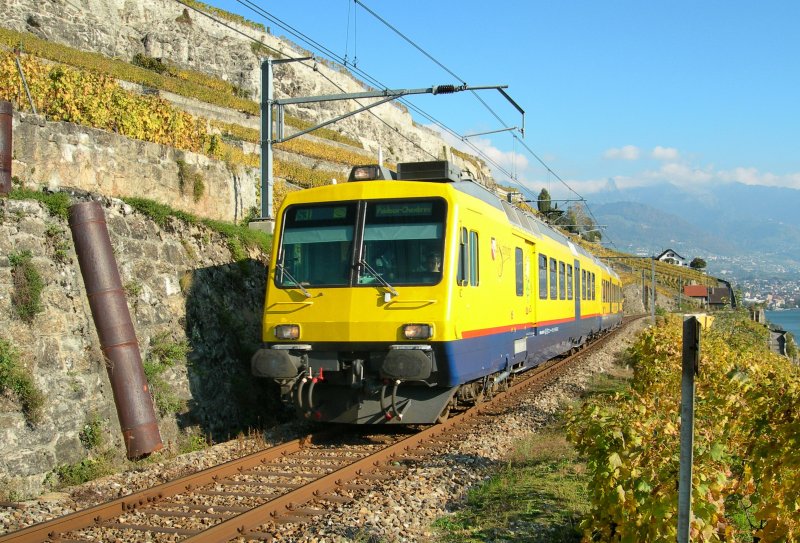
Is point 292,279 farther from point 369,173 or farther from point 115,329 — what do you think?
point 115,329

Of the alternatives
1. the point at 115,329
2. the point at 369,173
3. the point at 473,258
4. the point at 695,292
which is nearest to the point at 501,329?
the point at 473,258

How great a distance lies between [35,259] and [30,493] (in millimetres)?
2836

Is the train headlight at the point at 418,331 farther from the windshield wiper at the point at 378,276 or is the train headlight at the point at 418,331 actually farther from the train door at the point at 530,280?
the train door at the point at 530,280

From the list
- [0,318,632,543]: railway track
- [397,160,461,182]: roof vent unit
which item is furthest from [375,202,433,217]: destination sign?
[0,318,632,543]: railway track

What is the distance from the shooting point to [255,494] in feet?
24.8

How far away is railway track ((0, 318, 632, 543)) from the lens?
6.41 m

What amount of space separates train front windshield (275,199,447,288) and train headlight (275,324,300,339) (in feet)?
1.89

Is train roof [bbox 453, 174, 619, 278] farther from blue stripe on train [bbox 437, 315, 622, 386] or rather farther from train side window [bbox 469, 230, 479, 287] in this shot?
blue stripe on train [bbox 437, 315, 622, 386]

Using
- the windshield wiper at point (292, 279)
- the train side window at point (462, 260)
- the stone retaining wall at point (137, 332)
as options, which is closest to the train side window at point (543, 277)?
the train side window at point (462, 260)

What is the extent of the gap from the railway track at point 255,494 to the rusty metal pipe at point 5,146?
455cm

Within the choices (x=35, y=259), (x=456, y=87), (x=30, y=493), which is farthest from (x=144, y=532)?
(x=456, y=87)

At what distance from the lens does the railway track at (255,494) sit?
6406 millimetres

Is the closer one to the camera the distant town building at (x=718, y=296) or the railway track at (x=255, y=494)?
the railway track at (x=255, y=494)

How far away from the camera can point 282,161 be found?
112 ft
